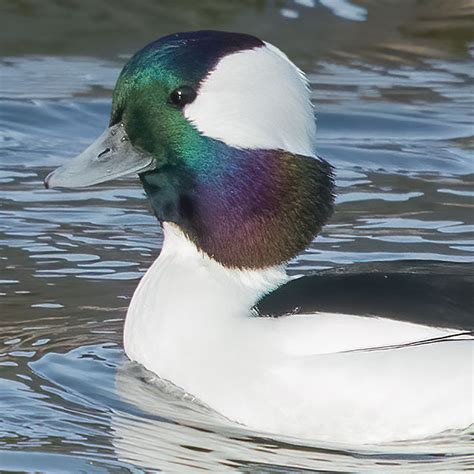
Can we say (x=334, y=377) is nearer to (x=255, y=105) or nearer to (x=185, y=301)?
(x=185, y=301)

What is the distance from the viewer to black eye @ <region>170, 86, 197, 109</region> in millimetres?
6699

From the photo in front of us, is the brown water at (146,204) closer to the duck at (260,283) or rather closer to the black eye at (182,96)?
the duck at (260,283)

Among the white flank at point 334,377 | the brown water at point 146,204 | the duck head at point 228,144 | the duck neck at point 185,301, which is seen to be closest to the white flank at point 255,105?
the duck head at point 228,144

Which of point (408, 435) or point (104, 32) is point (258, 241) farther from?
point (104, 32)

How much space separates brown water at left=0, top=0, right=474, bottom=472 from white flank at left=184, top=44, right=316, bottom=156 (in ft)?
3.39

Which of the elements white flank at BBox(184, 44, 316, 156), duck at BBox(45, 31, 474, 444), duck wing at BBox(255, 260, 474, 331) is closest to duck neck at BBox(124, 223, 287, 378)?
duck at BBox(45, 31, 474, 444)

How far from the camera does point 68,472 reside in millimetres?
6074

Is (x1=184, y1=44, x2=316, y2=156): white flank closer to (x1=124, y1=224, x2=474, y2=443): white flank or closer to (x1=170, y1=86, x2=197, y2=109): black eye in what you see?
(x1=170, y1=86, x2=197, y2=109): black eye

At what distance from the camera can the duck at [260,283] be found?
245 inches

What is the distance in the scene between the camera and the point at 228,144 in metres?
6.71

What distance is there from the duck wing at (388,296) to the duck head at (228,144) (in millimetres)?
275

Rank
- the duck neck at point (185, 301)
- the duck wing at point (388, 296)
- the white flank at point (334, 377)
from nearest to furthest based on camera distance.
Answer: the white flank at point (334, 377) < the duck wing at point (388, 296) < the duck neck at point (185, 301)

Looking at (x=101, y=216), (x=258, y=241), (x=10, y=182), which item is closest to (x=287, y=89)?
(x=258, y=241)

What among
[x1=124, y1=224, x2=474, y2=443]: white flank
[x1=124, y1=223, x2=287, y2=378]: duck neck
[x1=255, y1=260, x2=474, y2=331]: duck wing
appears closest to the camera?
[x1=124, y1=224, x2=474, y2=443]: white flank
